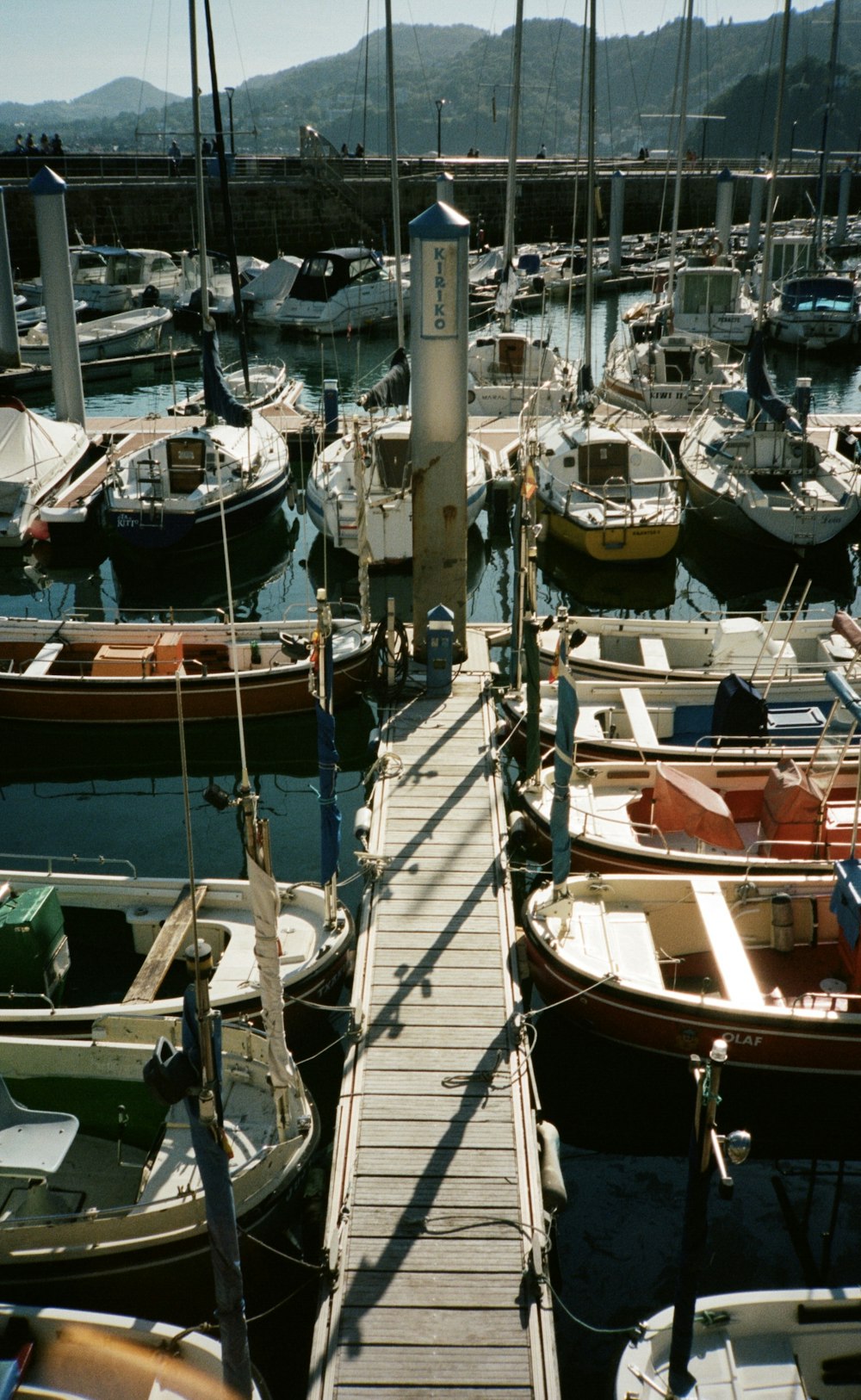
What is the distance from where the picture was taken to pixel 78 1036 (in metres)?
11.0

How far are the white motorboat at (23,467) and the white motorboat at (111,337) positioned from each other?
17403mm

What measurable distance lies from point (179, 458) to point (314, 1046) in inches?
651

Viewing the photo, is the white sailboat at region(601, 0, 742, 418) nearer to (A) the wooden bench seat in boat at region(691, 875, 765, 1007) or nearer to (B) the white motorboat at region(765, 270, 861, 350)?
(B) the white motorboat at region(765, 270, 861, 350)

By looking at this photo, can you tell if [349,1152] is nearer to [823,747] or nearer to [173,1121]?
[173,1121]

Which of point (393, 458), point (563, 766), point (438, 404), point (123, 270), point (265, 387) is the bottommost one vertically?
point (265, 387)

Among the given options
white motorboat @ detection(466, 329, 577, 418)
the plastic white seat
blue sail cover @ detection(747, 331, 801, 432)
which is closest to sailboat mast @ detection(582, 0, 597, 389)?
blue sail cover @ detection(747, 331, 801, 432)

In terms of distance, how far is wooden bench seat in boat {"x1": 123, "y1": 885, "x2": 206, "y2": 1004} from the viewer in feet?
38.0

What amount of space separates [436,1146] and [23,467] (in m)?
21.8

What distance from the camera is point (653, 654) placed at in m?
18.2

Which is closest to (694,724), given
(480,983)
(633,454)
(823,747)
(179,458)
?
(823,747)

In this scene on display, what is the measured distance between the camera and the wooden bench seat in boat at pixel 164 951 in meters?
11.6

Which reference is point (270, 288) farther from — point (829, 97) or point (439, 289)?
point (439, 289)

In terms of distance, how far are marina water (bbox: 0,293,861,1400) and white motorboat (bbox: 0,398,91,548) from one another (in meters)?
1.01

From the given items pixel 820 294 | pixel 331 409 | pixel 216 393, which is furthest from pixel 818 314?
pixel 216 393
